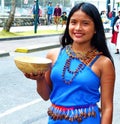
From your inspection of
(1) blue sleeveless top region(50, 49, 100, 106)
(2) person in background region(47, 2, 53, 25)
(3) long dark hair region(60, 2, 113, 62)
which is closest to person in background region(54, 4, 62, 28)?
(2) person in background region(47, 2, 53, 25)

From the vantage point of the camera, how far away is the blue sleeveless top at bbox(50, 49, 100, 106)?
8.66ft

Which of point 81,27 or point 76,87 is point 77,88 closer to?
point 76,87

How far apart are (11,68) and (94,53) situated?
856cm

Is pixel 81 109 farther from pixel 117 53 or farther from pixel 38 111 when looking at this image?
pixel 117 53

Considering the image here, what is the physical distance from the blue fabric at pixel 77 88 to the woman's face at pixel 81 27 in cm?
15

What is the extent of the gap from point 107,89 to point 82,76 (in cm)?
19

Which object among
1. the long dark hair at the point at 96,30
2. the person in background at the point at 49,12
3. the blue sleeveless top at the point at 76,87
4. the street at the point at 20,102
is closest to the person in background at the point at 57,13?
the person in background at the point at 49,12

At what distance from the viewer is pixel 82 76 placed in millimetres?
2641

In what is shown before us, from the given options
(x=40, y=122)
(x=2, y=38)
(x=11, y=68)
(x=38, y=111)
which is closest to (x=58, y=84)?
(x=40, y=122)

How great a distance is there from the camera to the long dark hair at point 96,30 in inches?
107

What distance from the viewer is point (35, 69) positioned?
2.59 metres

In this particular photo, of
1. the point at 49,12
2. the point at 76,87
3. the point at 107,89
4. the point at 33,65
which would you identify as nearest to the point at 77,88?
the point at 76,87

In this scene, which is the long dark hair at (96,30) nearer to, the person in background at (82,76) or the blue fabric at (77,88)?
the person in background at (82,76)

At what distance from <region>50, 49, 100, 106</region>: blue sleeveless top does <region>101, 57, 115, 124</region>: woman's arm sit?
4 cm
